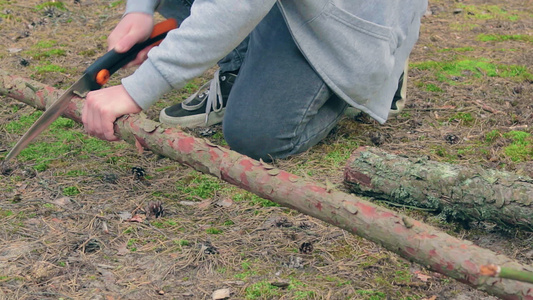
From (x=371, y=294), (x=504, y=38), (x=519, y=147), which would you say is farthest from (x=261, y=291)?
(x=504, y=38)

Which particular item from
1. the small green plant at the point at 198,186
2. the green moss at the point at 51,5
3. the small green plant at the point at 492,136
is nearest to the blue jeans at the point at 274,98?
the small green plant at the point at 198,186

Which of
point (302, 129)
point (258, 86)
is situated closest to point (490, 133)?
point (302, 129)

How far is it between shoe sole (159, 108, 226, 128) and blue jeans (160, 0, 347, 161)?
16.1 inches

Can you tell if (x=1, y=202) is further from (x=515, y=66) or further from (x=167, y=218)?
(x=515, y=66)

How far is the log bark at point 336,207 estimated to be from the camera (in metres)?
1.60

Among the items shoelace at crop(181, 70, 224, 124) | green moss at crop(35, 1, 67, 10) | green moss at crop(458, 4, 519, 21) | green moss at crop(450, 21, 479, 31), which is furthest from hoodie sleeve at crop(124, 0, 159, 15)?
green moss at crop(458, 4, 519, 21)

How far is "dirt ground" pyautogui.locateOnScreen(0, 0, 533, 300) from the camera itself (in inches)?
78.9

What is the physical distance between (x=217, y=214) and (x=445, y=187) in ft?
3.52

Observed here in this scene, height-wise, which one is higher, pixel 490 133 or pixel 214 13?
pixel 214 13

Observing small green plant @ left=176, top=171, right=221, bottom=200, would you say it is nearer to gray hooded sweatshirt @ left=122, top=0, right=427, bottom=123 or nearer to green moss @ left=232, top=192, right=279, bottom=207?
green moss @ left=232, top=192, right=279, bottom=207

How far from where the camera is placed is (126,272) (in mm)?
2062

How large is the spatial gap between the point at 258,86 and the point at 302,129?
1.17ft

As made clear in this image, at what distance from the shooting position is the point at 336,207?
193 centimetres

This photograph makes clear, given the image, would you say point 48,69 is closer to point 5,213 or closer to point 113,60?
point 113,60
